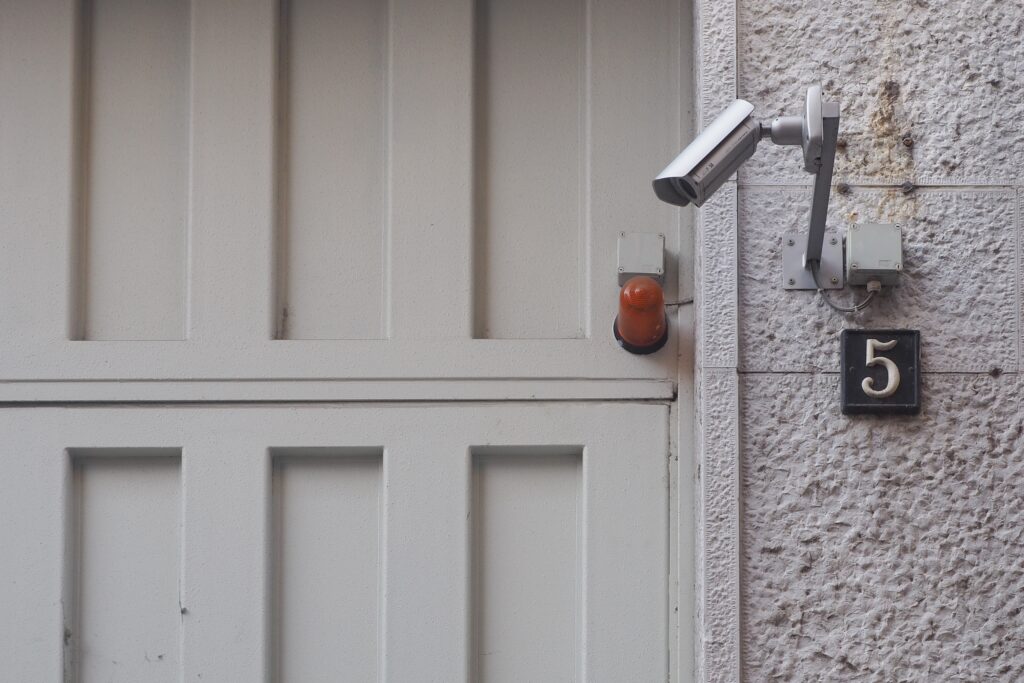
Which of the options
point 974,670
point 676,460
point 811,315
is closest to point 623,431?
point 676,460

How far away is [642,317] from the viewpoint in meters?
1.48

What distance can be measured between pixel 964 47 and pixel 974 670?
104cm

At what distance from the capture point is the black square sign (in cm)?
144

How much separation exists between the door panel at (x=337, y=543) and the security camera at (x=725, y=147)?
50cm

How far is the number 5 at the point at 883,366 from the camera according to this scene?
144 cm

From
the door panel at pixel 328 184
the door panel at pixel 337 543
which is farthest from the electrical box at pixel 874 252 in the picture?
the door panel at pixel 337 543

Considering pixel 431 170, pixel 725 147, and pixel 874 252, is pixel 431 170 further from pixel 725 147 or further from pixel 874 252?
pixel 874 252

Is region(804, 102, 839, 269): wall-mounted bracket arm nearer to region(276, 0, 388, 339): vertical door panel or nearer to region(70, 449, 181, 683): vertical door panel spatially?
region(276, 0, 388, 339): vertical door panel

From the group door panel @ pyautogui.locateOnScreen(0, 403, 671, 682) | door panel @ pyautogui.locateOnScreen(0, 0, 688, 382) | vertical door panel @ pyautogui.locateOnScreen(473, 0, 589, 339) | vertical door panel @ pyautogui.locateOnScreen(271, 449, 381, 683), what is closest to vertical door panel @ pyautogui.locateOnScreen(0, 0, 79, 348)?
door panel @ pyautogui.locateOnScreen(0, 0, 688, 382)

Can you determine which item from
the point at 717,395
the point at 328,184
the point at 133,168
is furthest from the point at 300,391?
the point at 717,395

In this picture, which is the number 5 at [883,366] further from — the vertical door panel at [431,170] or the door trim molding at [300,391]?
the vertical door panel at [431,170]

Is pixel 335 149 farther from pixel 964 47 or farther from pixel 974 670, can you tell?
pixel 974 670

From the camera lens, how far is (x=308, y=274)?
1.62 metres

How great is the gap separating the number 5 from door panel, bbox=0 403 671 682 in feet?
1.15
